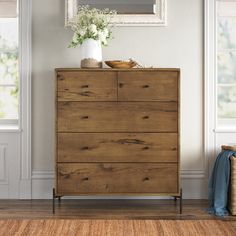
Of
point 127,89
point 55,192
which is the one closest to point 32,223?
point 55,192

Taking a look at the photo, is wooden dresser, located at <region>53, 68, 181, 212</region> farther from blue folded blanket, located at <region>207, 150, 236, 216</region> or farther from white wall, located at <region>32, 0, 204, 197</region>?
white wall, located at <region>32, 0, 204, 197</region>

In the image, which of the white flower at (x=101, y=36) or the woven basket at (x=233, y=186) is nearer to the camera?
the woven basket at (x=233, y=186)

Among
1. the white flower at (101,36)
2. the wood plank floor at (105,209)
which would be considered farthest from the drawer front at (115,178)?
the white flower at (101,36)

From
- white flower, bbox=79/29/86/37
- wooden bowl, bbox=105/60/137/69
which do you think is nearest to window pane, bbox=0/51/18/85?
white flower, bbox=79/29/86/37

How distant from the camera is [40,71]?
5.04m

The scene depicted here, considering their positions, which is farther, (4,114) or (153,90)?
(4,114)

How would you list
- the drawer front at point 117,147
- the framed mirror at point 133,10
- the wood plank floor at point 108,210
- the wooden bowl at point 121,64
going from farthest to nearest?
the framed mirror at point 133,10
the wooden bowl at point 121,64
the drawer front at point 117,147
the wood plank floor at point 108,210

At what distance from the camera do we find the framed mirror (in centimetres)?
496

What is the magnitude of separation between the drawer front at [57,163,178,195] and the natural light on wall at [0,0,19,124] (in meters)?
0.94

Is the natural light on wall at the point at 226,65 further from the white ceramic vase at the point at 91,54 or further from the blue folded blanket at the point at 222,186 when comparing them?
the white ceramic vase at the point at 91,54

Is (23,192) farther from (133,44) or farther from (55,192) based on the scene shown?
(133,44)

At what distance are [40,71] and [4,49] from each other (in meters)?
0.42

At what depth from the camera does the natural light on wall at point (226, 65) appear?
16.8 ft

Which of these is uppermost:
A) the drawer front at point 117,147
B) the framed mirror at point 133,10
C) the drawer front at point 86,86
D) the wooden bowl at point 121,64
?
the framed mirror at point 133,10
